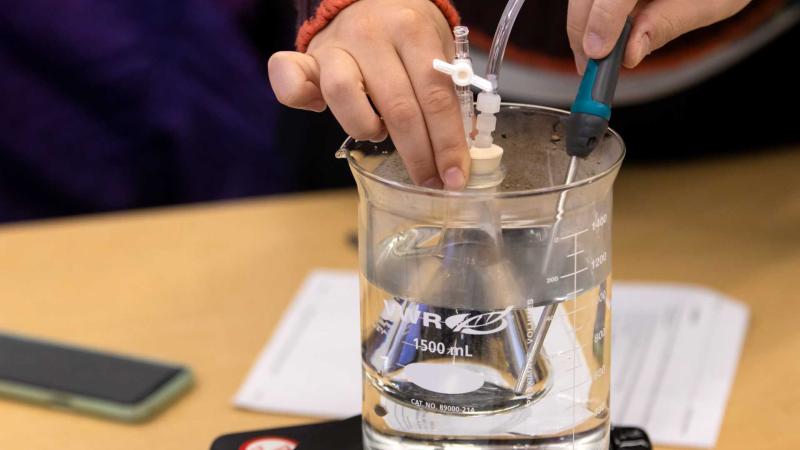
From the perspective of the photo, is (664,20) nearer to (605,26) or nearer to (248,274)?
(605,26)

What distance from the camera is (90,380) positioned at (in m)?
0.72

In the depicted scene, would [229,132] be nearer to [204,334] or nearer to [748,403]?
[204,334]

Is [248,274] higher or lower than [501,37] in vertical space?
lower

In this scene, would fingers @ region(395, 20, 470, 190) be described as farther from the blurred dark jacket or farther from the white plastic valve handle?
the blurred dark jacket

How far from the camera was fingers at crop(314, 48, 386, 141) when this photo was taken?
0.53 metres

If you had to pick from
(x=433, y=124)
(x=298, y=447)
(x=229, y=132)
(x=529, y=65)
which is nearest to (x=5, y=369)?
(x=298, y=447)

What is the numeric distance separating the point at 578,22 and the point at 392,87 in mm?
104

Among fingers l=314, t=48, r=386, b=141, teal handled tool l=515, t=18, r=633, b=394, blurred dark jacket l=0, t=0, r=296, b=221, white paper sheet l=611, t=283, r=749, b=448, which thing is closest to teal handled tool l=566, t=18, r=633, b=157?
teal handled tool l=515, t=18, r=633, b=394

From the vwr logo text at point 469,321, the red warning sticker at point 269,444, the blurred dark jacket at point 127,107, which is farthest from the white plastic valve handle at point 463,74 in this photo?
the blurred dark jacket at point 127,107

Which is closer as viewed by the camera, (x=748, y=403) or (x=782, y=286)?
(x=748, y=403)

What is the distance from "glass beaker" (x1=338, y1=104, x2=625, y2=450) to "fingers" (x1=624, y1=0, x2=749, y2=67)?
0.05 meters

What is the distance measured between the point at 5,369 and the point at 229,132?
0.77 m

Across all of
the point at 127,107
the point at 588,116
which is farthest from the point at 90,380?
the point at 127,107

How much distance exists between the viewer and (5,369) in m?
0.74
